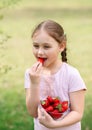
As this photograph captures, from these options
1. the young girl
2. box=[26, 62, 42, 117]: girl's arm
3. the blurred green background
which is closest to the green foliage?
the blurred green background

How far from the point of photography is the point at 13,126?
4617mm

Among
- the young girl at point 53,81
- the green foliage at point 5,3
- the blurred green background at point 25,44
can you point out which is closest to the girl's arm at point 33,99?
the young girl at point 53,81

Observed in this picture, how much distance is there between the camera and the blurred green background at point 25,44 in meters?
4.70

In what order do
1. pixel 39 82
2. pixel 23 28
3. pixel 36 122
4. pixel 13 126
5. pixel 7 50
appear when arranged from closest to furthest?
pixel 39 82
pixel 36 122
pixel 13 126
pixel 7 50
pixel 23 28

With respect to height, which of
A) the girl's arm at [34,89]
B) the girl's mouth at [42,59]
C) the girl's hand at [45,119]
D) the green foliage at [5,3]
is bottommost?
the girl's hand at [45,119]

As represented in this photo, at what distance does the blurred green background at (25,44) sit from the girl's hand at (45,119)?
1974 millimetres

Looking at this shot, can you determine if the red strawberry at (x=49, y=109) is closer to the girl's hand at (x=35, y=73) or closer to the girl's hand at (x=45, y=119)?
the girl's hand at (x=45, y=119)

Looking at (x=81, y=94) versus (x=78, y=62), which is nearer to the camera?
(x=81, y=94)

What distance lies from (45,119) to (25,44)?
9.17 feet

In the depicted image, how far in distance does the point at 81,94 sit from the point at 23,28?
9.29ft

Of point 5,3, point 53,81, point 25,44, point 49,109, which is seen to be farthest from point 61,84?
point 25,44

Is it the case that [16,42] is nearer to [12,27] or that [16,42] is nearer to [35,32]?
[12,27]

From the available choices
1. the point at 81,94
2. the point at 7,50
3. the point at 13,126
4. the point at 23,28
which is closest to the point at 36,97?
the point at 81,94

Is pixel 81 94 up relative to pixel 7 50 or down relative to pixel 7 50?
down
